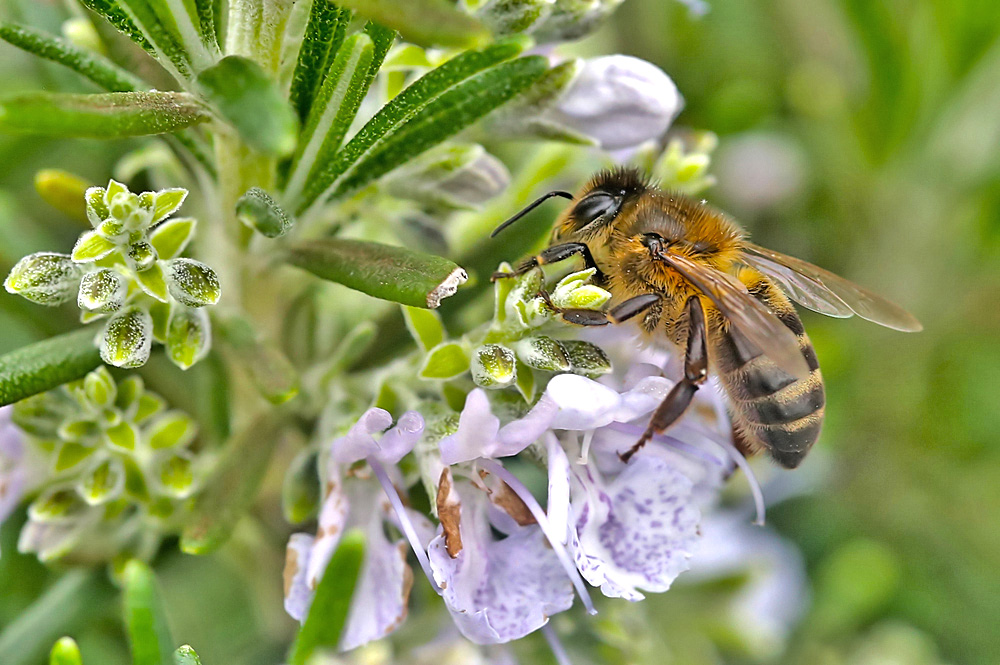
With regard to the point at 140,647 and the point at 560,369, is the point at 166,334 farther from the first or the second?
the point at 560,369

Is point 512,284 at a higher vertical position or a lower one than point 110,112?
lower

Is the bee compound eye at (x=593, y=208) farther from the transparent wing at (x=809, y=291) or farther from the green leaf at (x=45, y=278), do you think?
the green leaf at (x=45, y=278)

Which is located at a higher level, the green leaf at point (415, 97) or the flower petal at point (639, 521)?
the green leaf at point (415, 97)

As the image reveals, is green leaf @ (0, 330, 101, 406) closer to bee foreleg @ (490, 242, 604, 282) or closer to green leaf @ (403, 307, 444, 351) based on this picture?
green leaf @ (403, 307, 444, 351)

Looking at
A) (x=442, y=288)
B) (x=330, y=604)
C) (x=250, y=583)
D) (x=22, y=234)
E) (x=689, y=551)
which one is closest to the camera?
(x=442, y=288)

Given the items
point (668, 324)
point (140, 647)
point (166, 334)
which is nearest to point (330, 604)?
point (140, 647)

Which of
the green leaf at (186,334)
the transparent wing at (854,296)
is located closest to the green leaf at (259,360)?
the green leaf at (186,334)

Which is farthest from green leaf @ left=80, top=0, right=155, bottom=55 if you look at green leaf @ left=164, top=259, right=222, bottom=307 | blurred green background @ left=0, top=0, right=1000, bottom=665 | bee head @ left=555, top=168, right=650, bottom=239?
blurred green background @ left=0, top=0, right=1000, bottom=665
